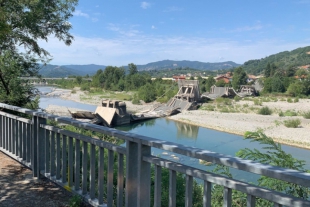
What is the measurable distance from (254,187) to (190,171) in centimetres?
42

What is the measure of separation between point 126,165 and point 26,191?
1631 mm

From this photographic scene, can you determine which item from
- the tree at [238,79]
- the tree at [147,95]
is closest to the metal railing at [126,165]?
the tree at [147,95]

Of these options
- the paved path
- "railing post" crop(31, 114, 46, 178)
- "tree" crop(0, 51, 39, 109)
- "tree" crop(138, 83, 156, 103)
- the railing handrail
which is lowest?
"tree" crop(138, 83, 156, 103)

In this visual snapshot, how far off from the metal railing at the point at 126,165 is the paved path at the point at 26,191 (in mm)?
109

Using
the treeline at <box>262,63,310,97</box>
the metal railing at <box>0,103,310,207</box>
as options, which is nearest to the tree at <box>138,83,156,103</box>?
the treeline at <box>262,63,310,97</box>

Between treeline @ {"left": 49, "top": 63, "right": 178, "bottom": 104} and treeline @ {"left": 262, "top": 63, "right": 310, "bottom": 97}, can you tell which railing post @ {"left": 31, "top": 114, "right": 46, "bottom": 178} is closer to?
treeline @ {"left": 262, "top": 63, "right": 310, "bottom": 97}

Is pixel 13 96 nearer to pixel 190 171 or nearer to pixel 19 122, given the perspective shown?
pixel 19 122

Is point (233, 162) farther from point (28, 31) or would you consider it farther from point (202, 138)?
point (202, 138)

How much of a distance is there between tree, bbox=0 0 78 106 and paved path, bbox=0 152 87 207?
3.83 metres

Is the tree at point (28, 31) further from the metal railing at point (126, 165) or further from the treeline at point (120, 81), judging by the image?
the treeline at point (120, 81)

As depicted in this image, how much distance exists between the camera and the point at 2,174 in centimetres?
370

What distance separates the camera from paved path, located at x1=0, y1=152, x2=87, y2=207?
2.95 meters

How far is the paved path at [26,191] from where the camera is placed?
2947mm

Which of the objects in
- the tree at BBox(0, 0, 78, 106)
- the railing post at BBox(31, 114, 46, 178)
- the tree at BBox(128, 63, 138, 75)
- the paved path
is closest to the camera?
the paved path
